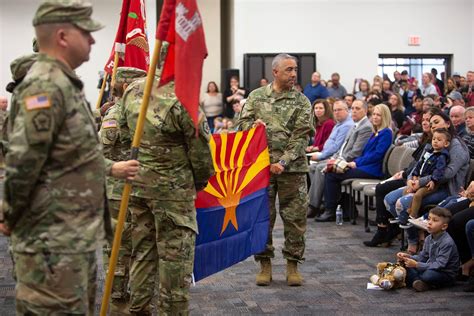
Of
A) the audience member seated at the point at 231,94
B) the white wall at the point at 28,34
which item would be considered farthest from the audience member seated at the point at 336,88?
the white wall at the point at 28,34

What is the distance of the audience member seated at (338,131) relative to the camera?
11211 millimetres

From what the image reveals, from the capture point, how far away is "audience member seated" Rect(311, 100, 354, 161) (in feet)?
36.8

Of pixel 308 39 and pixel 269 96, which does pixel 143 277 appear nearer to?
pixel 269 96

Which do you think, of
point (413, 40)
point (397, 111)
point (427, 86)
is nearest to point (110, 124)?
point (397, 111)

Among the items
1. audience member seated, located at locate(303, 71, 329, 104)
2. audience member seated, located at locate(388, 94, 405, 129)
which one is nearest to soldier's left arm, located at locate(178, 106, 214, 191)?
audience member seated, located at locate(388, 94, 405, 129)

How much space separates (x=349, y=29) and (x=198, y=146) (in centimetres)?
1805

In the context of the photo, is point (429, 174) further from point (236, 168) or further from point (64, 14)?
point (64, 14)

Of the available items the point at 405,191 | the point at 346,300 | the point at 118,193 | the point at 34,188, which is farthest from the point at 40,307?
the point at 405,191

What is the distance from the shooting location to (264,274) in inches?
283

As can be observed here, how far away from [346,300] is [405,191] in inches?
86.5

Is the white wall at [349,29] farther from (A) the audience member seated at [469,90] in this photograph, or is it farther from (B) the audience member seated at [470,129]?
(B) the audience member seated at [470,129]

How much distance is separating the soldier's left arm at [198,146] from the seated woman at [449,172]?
370 cm

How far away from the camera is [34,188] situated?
11.1ft

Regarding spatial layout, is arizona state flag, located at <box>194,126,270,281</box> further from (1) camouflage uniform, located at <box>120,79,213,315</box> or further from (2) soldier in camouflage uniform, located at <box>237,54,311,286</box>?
(1) camouflage uniform, located at <box>120,79,213,315</box>
